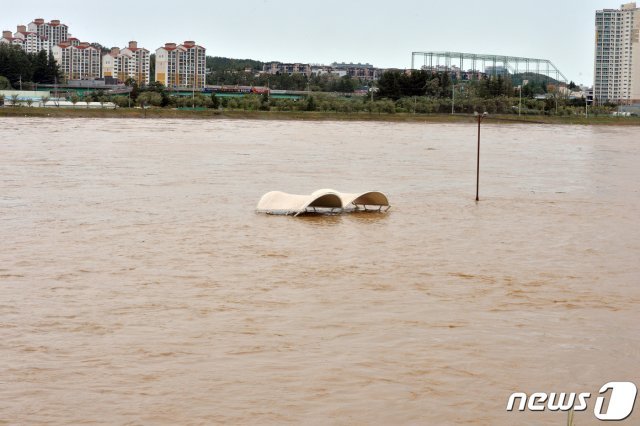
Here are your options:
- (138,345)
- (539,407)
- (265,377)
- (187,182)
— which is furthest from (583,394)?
(187,182)

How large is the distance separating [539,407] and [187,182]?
1164 centimetres

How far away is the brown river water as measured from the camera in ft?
15.6

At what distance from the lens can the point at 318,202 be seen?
38.7 feet

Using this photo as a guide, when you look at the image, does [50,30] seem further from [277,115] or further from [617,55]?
[277,115]

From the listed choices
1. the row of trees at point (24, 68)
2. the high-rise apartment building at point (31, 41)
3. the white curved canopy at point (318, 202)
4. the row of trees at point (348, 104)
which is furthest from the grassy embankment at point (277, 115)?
the high-rise apartment building at point (31, 41)

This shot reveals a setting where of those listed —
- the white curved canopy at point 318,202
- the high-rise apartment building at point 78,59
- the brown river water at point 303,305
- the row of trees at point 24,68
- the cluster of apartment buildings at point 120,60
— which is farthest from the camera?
the high-rise apartment building at point 78,59

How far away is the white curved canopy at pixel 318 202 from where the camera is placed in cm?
1159

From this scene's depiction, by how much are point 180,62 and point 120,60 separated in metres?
9.35

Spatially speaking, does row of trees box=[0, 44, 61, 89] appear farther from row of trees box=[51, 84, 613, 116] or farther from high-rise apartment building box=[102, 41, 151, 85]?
high-rise apartment building box=[102, 41, 151, 85]

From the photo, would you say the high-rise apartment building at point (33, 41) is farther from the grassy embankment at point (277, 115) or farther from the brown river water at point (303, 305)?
the brown river water at point (303, 305)

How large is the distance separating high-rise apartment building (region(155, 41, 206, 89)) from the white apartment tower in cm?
3745

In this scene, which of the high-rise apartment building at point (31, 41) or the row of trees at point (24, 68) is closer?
the row of trees at point (24, 68)

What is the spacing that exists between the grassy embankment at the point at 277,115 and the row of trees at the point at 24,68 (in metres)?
21.0

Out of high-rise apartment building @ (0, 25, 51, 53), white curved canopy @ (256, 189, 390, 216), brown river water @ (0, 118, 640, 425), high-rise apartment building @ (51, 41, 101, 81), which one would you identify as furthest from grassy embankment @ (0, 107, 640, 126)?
high-rise apartment building @ (0, 25, 51, 53)
